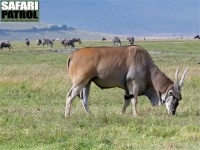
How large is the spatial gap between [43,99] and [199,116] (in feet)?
20.1

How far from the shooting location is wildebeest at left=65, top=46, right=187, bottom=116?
15680mm

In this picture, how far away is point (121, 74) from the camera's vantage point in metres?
15.9

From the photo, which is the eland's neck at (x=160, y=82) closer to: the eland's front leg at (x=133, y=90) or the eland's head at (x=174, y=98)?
the eland's head at (x=174, y=98)

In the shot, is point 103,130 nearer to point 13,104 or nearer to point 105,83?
point 105,83

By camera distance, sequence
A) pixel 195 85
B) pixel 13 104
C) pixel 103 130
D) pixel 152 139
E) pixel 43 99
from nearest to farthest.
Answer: pixel 152 139 < pixel 103 130 < pixel 13 104 < pixel 43 99 < pixel 195 85

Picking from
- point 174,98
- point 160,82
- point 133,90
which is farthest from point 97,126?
point 160,82

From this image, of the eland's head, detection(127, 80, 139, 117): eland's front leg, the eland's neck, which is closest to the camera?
the eland's head

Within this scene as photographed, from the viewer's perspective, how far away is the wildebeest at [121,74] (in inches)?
617

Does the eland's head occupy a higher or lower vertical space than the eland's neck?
lower

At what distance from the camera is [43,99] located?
19609 mm

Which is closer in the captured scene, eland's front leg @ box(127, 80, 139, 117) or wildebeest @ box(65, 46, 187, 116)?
wildebeest @ box(65, 46, 187, 116)

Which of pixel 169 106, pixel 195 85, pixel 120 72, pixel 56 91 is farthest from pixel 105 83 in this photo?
pixel 195 85

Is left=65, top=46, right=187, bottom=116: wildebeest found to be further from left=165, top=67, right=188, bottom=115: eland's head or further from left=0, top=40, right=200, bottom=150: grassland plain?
left=0, top=40, right=200, bottom=150: grassland plain

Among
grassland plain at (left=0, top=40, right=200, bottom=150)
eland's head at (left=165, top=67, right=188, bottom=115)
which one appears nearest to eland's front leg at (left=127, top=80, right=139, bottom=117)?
grassland plain at (left=0, top=40, right=200, bottom=150)
